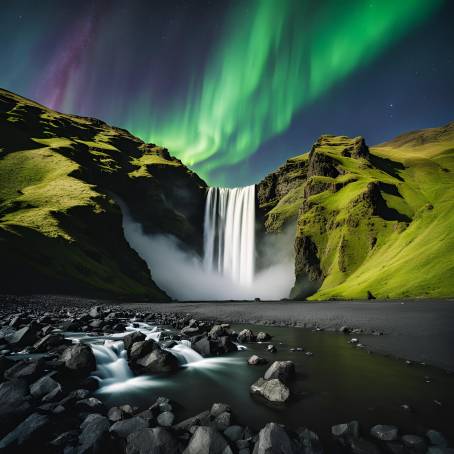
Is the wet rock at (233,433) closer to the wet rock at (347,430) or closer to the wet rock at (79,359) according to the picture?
the wet rock at (347,430)

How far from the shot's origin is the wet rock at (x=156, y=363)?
1812 centimetres

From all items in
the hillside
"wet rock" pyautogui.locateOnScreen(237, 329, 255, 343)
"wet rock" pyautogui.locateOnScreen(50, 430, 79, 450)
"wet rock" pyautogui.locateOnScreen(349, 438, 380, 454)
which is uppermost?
the hillside

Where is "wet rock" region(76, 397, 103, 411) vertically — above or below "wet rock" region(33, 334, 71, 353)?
below

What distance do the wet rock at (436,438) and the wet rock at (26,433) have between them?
11.7 m

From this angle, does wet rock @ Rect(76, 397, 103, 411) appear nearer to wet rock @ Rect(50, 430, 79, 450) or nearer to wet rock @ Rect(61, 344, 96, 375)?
wet rock @ Rect(50, 430, 79, 450)

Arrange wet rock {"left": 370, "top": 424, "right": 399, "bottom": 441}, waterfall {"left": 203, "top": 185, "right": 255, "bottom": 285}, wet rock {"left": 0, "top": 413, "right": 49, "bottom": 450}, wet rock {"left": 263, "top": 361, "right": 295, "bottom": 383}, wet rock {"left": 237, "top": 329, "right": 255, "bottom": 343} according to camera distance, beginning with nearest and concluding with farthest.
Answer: wet rock {"left": 0, "top": 413, "right": 49, "bottom": 450} → wet rock {"left": 370, "top": 424, "right": 399, "bottom": 441} → wet rock {"left": 263, "top": 361, "right": 295, "bottom": 383} → wet rock {"left": 237, "top": 329, "right": 255, "bottom": 343} → waterfall {"left": 203, "top": 185, "right": 255, "bottom": 285}

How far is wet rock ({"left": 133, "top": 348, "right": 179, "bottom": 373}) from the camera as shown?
18.1 m

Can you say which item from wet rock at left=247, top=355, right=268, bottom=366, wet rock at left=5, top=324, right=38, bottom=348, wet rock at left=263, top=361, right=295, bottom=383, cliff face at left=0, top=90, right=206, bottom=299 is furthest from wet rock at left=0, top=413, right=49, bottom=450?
cliff face at left=0, top=90, right=206, bottom=299

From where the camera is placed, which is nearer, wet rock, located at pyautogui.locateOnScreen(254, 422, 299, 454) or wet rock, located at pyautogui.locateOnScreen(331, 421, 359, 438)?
wet rock, located at pyautogui.locateOnScreen(254, 422, 299, 454)

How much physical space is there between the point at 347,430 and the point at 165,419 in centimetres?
609

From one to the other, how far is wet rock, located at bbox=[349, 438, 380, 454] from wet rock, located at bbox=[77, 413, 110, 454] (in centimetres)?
717

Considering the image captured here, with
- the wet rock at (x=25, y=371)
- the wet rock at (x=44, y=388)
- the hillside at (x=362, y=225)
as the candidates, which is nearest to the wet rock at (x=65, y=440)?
the wet rock at (x=44, y=388)

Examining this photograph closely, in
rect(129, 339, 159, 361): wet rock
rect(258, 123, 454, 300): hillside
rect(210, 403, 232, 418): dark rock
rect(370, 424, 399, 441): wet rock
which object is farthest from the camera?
rect(258, 123, 454, 300): hillside

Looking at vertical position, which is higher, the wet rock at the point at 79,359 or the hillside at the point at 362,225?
the hillside at the point at 362,225
